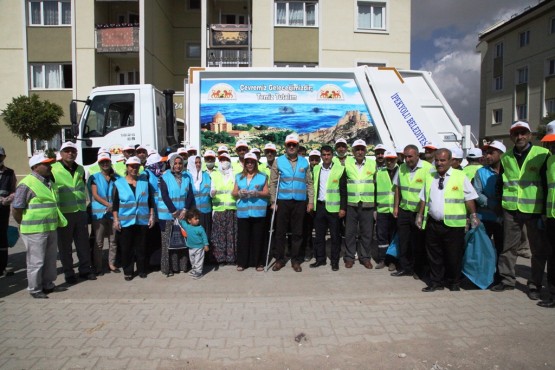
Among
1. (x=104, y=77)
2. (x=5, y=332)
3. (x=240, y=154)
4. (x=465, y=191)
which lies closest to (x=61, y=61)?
(x=104, y=77)

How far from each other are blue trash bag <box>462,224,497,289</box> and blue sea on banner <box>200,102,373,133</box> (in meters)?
3.53

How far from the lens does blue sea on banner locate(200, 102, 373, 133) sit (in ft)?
25.3

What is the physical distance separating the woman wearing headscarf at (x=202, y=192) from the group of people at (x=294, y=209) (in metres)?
0.02

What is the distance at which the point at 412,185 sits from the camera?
18.1ft

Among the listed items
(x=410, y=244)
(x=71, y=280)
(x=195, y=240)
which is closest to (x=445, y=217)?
(x=410, y=244)

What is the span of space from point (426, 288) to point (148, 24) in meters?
20.0

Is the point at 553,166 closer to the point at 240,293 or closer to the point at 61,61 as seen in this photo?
the point at 240,293

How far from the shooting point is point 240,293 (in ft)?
16.3

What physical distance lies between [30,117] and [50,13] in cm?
707

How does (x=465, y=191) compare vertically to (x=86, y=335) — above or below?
above

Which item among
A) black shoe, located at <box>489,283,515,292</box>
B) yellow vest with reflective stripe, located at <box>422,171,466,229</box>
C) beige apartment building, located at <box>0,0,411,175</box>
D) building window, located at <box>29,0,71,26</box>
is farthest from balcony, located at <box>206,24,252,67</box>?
black shoe, located at <box>489,283,515,292</box>

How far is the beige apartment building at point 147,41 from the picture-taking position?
63.6 feet

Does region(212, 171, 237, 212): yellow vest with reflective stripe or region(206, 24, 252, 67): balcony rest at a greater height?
region(206, 24, 252, 67): balcony

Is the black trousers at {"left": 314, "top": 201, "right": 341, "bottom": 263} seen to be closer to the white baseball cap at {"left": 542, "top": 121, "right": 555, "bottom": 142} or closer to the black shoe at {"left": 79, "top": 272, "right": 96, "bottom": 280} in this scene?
the white baseball cap at {"left": 542, "top": 121, "right": 555, "bottom": 142}
